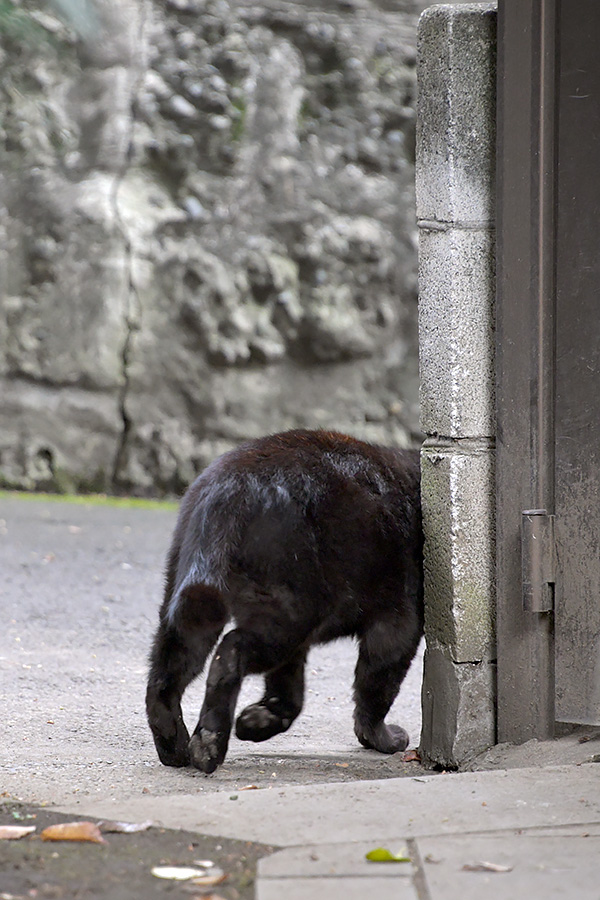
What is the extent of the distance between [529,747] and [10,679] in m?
1.98

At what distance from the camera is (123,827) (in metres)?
2.37

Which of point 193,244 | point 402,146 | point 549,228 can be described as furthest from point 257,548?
point 402,146

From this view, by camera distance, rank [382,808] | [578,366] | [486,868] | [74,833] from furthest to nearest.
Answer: [578,366]
[382,808]
[74,833]
[486,868]

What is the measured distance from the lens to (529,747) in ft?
10.2

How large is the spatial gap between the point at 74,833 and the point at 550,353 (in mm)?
1781

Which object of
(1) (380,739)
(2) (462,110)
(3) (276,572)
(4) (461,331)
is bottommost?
(1) (380,739)

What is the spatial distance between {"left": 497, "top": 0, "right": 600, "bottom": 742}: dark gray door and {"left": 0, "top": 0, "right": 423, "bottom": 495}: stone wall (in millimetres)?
5401

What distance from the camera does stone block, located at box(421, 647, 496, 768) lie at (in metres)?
3.21

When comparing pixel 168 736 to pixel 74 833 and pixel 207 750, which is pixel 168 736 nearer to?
pixel 207 750

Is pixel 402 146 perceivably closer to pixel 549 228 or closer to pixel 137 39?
pixel 137 39

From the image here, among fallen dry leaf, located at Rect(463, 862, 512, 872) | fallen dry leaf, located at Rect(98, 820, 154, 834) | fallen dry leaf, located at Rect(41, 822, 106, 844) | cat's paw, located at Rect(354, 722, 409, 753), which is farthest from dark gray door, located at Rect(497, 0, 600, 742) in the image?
fallen dry leaf, located at Rect(41, 822, 106, 844)

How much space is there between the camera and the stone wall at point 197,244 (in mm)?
8438

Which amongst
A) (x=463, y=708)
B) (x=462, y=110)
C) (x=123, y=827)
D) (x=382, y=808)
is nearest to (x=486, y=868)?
(x=382, y=808)

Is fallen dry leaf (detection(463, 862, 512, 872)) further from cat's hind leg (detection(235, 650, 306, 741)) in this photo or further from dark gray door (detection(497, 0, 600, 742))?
cat's hind leg (detection(235, 650, 306, 741))
